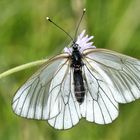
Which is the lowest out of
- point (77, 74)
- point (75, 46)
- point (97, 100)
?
point (97, 100)

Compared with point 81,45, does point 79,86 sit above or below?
below

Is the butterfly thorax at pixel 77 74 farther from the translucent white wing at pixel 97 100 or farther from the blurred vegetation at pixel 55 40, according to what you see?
the blurred vegetation at pixel 55 40

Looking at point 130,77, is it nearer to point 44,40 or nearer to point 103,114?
point 103,114

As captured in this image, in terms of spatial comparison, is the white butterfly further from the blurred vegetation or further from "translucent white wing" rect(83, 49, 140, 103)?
the blurred vegetation

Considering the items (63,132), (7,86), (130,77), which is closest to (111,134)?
(63,132)

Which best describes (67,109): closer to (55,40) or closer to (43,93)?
(43,93)

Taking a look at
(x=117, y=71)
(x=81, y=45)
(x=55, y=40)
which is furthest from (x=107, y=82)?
(x=55, y=40)
